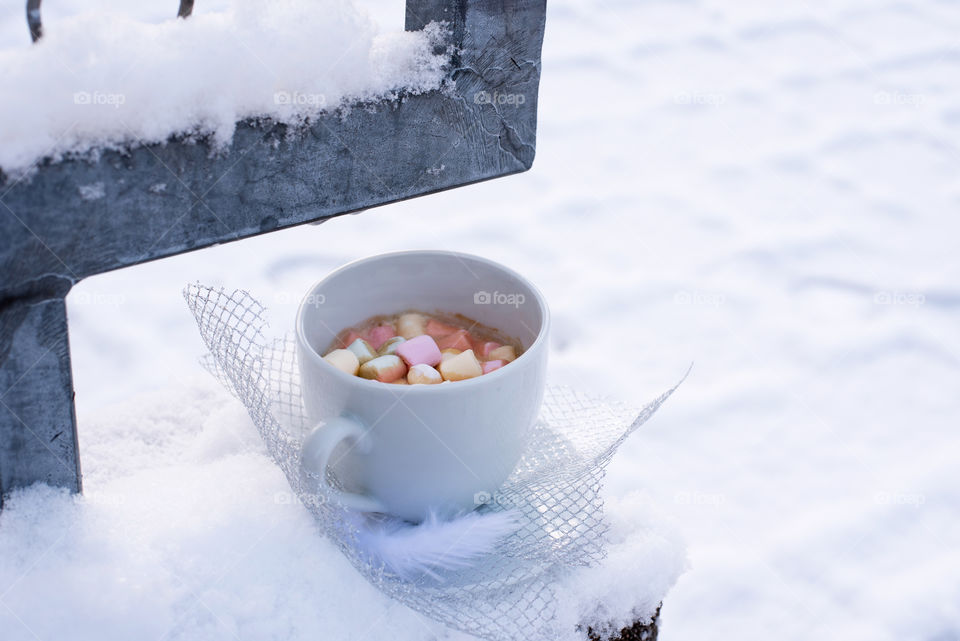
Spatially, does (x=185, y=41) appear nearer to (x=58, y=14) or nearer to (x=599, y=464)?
(x=599, y=464)

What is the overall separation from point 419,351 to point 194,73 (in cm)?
20

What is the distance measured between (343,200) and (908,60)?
150 cm

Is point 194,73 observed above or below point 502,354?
above

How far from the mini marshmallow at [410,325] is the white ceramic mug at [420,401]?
2cm

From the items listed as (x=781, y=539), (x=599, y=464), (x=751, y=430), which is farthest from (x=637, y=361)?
(x=599, y=464)

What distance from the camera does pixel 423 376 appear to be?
504 mm

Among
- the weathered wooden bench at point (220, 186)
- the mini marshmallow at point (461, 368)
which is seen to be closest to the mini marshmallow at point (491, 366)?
the mini marshmallow at point (461, 368)

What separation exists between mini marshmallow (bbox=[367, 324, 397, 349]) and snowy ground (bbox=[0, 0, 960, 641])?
0.11 meters

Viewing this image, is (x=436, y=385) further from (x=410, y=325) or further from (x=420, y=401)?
(x=410, y=325)

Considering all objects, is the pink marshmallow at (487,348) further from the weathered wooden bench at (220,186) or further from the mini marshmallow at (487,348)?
the weathered wooden bench at (220,186)

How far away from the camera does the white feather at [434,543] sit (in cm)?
51

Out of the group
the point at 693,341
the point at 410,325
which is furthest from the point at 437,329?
the point at 693,341

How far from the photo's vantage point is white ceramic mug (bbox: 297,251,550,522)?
1.55 ft

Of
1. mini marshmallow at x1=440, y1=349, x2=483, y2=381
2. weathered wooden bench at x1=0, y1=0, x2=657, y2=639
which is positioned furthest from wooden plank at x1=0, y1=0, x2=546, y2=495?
mini marshmallow at x1=440, y1=349, x2=483, y2=381
